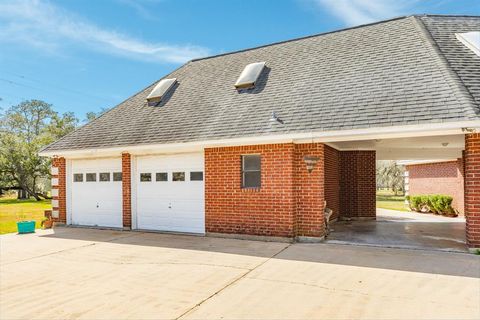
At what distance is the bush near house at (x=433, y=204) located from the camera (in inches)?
662

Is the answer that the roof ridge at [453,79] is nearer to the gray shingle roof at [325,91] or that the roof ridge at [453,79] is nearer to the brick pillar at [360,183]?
the gray shingle roof at [325,91]

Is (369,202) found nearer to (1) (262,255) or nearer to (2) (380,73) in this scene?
(2) (380,73)

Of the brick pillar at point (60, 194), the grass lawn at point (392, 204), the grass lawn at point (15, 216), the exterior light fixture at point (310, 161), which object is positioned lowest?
the grass lawn at point (392, 204)

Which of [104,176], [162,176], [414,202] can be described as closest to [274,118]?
[162,176]

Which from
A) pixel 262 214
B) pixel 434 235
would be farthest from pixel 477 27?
pixel 262 214

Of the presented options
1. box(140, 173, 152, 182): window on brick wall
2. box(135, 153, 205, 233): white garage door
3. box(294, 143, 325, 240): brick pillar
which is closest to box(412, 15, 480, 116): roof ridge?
box(294, 143, 325, 240): brick pillar

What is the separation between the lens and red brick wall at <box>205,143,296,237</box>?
30.2 feet

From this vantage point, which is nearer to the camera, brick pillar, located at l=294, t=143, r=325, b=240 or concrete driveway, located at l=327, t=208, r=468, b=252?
concrete driveway, located at l=327, t=208, r=468, b=252

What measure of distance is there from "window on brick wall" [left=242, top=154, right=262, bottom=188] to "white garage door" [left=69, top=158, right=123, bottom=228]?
5.01 meters

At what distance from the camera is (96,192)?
12.9 metres

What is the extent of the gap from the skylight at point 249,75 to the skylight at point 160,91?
11.2ft

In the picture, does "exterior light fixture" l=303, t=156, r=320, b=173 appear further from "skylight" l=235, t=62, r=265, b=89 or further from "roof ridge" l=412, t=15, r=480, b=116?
"skylight" l=235, t=62, r=265, b=89

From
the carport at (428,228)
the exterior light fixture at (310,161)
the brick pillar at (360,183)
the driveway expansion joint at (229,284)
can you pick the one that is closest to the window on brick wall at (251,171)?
the exterior light fixture at (310,161)

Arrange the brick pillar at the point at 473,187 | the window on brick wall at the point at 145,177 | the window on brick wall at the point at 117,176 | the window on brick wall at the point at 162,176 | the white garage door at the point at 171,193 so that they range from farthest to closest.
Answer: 1. the window on brick wall at the point at 117,176
2. the window on brick wall at the point at 145,177
3. the window on brick wall at the point at 162,176
4. the white garage door at the point at 171,193
5. the brick pillar at the point at 473,187
